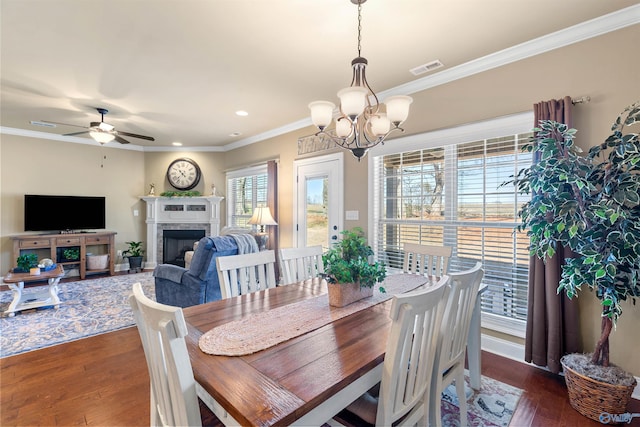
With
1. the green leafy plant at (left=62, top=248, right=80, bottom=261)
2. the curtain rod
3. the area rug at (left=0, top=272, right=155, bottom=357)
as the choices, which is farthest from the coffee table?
the curtain rod

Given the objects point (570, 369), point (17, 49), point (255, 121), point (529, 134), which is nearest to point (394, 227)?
point (529, 134)

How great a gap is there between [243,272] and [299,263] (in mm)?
542

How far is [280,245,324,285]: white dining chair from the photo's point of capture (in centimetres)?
239

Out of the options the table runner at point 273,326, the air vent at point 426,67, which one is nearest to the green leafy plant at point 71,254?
the table runner at point 273,326

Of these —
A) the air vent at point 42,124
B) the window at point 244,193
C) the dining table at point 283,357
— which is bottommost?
the dining table at point 283,357

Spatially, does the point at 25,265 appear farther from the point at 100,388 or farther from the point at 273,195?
the point at 273,195

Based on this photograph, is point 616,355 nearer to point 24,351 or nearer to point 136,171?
point 24,351

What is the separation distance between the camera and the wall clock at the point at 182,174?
6.63 m

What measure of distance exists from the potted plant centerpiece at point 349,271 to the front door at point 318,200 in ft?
7.44

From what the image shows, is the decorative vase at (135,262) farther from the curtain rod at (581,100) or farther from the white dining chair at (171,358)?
the curtain rod at (581,100)

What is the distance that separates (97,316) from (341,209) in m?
3.29

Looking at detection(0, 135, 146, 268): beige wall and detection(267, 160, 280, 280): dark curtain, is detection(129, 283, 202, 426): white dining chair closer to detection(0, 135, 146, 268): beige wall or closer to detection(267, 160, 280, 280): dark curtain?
detection(267, 160, 280, 280): dark curtain

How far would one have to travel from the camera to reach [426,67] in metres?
2.93

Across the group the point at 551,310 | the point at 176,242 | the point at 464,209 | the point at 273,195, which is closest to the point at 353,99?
the point at 464,209
